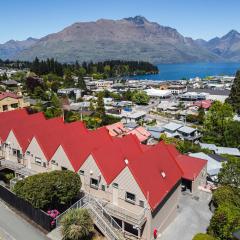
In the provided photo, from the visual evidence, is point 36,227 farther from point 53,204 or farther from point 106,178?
point 106,178

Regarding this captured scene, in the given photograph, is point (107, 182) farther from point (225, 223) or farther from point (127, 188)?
point (225, 223)

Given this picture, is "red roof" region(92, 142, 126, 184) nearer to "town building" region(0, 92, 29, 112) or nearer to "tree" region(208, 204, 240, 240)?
"tree" region(208, 204, 240, 240)

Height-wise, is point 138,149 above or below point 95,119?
above

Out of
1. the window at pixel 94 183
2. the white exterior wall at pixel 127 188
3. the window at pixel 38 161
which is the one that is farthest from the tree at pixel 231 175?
the window at pixel 38 161

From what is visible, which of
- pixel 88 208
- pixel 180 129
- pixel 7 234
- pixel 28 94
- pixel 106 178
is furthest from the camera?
pixel 28 94

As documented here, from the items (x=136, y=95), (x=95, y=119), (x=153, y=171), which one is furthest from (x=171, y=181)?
(x=136, y=95)

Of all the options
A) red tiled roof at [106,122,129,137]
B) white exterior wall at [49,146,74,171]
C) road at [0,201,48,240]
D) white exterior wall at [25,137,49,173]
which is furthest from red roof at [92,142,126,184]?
red tiled roof at [106,122,129,137]
